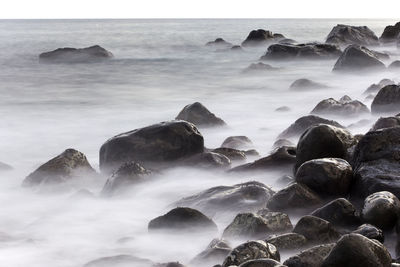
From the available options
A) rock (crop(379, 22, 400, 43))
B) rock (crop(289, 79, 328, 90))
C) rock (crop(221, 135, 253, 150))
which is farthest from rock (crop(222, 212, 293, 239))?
rock (crop(379, 22, 400, 43))

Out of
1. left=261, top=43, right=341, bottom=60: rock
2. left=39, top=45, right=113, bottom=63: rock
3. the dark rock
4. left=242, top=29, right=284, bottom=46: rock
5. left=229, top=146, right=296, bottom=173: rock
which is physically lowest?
left=242, top=29, right=284, bottom=46: rock

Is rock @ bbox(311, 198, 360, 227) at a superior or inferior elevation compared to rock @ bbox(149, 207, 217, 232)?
superior

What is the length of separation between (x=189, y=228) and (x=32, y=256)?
152 centimetres

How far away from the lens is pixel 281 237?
495cm

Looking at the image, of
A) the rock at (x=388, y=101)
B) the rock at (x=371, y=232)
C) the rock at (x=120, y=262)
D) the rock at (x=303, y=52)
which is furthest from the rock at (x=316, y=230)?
the rock at (x=303, y=52)

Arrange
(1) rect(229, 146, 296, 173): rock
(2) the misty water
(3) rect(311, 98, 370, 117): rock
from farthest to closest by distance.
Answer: (3) rect(311, 98, 370, 117): rock → (1) rect(229, 146, 296, 173): rock → (2) the misty water

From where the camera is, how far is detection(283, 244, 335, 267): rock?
438 cm

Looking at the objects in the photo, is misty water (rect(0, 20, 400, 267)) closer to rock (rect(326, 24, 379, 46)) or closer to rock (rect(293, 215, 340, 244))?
rock (rect(293, 215, 340, 244))

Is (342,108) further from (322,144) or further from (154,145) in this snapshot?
(322,144)

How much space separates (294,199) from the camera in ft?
19.8

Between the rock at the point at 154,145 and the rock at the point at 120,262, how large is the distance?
11.2ft

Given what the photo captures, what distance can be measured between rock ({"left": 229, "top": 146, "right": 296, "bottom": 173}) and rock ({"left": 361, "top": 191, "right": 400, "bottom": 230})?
2397 millimetres

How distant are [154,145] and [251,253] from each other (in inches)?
175

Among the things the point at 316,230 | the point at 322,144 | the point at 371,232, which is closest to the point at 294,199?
the point at 316,230
